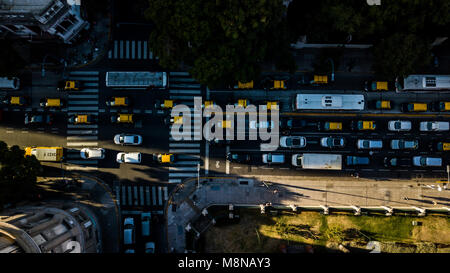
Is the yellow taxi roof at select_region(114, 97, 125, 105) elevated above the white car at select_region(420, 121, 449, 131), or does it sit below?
above

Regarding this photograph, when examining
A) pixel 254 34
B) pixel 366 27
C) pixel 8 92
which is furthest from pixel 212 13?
pixel 8 92

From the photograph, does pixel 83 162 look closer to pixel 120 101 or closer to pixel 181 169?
pixel 120 101

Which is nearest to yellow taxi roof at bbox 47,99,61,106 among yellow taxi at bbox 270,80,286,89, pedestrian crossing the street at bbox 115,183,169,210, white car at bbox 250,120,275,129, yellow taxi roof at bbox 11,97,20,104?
yellow taxi roof at bbox 11,97,20,104

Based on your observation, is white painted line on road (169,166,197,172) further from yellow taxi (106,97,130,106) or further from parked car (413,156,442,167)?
parked car (413,156,442,167)

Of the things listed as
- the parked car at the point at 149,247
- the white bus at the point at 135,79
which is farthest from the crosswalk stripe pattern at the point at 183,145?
the parked car at the point at 149,247

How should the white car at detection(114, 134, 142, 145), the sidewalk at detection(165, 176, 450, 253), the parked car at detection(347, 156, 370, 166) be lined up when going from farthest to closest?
1. the sidewalk at detection(165, 176, 450, 253)
2. the parked car at detection(347, 156, 370, 166)
3. the white car at detection(114, 134, 142, 145)

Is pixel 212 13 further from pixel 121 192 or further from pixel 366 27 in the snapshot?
pixel 121 192

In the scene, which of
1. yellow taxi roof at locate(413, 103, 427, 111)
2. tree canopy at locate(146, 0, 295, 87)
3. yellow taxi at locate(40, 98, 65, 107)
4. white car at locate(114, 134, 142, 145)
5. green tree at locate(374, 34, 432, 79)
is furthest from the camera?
yellow taxi at locate(40, 98, 65, 107)

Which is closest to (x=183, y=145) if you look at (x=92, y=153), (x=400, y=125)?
(x=92, y=153)
